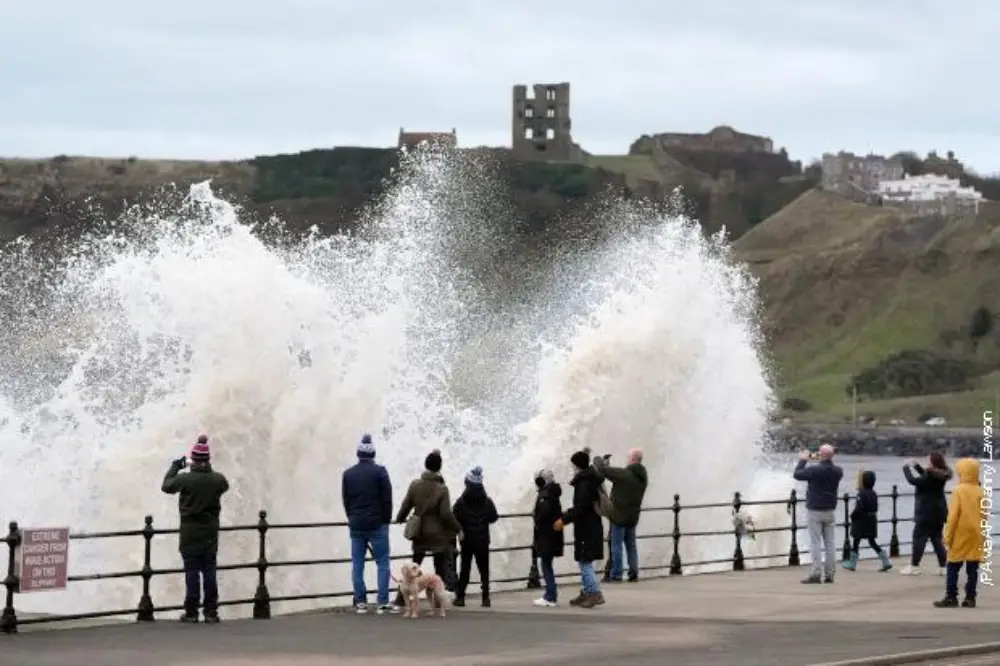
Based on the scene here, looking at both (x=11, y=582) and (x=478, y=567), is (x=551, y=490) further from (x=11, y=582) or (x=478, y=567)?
(x=11, y=582)

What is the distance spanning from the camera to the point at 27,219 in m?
194

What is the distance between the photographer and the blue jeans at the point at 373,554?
21031 mm

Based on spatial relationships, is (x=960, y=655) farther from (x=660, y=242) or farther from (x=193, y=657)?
(x=660, y=242)

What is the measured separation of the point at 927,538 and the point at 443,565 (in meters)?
7.86

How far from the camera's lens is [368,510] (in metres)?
21.0

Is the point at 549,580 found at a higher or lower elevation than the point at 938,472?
lower

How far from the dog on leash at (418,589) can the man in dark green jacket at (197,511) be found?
199cm

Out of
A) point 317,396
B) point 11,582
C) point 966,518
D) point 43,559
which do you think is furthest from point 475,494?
point 317,396

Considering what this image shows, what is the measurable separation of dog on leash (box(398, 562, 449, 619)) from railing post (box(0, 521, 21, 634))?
4069 mm

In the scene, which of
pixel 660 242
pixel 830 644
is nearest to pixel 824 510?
pixel 830 644

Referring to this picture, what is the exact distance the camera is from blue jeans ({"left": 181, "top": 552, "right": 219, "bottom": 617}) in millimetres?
19672

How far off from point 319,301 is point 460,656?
16.3m

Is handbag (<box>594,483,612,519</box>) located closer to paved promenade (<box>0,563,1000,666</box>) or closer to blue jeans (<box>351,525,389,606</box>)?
paved promenade (<box>0,563,1000,666</box>)

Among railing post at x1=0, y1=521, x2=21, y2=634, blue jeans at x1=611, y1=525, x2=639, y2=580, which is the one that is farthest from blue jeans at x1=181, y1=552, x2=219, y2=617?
blue jeans at x1=611, y1=525, x2=639, y2=580
